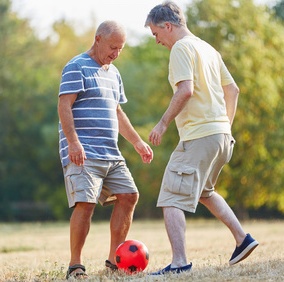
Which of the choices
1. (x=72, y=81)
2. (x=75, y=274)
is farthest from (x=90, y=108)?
(x=75, y=274)

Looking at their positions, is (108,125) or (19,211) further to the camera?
(19,211)

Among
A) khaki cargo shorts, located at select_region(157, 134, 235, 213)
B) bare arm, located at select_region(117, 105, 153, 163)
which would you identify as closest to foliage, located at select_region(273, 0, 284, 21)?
bare arm, located at select_region(117, 105, 153, 163)

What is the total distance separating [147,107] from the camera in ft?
118

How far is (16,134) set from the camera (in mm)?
39281

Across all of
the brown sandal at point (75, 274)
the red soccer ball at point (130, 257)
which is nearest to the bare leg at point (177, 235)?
the red soccer ball at point (130, 257)

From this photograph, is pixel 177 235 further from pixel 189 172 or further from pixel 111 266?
pixel 111 266

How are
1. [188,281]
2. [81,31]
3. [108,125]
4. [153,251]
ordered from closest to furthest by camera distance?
[188,281]
[108,125]
[153,251]
[81,31]

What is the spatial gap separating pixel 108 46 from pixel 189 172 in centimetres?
134

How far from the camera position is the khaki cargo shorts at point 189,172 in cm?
677

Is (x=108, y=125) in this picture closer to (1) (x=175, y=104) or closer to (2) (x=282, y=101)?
(1) (x=175, y=104)

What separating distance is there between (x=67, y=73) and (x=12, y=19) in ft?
109

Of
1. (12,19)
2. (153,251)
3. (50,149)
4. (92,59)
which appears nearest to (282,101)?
(50,149)

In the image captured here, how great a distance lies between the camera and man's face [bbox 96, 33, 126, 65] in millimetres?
7148

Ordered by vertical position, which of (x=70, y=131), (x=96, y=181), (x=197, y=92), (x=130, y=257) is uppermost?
(x=197, y=92)
